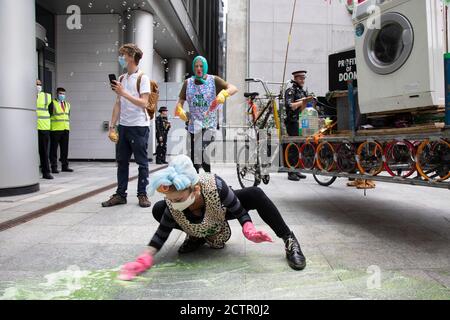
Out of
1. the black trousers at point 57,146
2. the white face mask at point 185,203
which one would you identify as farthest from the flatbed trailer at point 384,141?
the black trousers at point 57,146

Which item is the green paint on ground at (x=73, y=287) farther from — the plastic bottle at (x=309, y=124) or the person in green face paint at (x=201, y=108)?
the plastic bottle at (x=309, y=124)

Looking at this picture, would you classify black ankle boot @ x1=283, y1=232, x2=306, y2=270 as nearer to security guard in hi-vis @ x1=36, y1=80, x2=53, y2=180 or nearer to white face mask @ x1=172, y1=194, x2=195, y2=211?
white face mask @ x1=172, y1=194, x2=195, y2=211

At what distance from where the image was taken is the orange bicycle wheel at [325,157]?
4309 millimetres

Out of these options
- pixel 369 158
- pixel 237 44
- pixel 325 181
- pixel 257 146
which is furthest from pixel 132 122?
pixel 237 44

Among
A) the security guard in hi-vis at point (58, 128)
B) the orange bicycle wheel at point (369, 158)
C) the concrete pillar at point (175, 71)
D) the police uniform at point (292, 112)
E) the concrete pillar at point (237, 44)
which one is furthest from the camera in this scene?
the concrete pillar at point (175, 71)

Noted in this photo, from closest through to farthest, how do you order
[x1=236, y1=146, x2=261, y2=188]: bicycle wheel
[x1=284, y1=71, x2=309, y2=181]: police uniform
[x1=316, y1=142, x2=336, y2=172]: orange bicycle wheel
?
[x1=316, y1=142, x2=336, y2=172]: orange bicycle wheel
[x1=284, y1=71, x2=309, y2=181]: police uniform
[x1=236, y1=146, x2=261, y2=188]: bicycle wheel

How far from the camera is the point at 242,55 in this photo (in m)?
15.8

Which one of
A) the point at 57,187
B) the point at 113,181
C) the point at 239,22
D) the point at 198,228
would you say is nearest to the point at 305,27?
the point at 239,22

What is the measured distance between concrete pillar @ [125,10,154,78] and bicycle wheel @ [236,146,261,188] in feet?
19.2

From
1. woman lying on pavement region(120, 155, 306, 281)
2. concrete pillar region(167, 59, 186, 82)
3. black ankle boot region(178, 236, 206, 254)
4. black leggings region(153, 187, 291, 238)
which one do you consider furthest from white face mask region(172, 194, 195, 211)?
concrete pillar region(167, 59, 186, 82)

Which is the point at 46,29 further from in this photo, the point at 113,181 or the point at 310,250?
the point at 310,250

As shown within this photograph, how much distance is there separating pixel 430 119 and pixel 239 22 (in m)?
13.2

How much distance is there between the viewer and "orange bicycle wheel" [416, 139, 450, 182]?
308cm

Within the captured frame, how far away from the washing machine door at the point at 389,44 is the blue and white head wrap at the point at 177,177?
6.65ft
